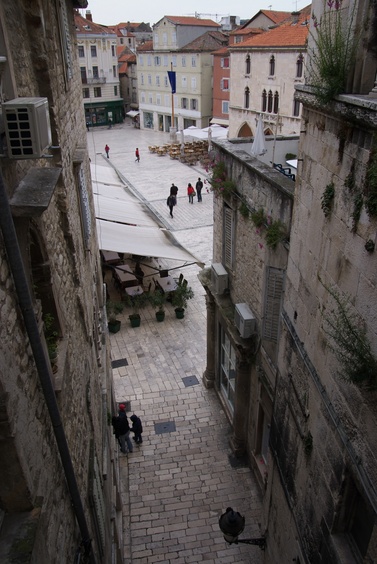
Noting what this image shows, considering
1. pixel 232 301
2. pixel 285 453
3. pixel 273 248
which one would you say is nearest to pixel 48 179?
pixel 273 248

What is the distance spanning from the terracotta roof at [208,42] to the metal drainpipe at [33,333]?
145 ft

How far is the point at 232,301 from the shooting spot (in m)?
9.98

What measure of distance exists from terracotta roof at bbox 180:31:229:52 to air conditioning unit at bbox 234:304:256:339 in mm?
39671

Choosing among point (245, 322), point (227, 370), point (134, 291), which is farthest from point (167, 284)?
point (245, 322)

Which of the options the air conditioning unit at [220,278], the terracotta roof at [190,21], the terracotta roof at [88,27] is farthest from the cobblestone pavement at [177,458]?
the terracotta roof at [88,27]

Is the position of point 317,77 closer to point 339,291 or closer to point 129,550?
point 339,291

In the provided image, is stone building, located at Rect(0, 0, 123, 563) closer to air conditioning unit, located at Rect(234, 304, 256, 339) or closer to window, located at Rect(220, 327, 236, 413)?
air conditioning unit, located at Rect(234, 304, 256, 339)

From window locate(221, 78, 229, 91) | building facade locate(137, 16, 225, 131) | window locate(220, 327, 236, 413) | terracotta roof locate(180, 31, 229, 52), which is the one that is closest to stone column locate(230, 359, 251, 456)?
window locate(220, 327, 236, 413)

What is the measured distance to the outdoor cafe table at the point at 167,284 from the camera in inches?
640

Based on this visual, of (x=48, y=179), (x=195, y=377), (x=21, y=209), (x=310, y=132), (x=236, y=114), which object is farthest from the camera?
(x=236, y=114)

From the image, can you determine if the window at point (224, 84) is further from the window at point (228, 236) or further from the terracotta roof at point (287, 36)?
the window at point (228, 236)

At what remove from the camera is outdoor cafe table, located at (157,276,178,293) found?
16250 mm

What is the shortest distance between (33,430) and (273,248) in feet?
15.7

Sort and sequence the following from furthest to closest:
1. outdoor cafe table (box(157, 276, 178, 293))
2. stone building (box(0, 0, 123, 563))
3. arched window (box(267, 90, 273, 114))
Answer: arched window (box(267, 90, 273, 114)) → outdoor cafe table (box(157, 276, 178, 293)) → stone building (box(0, 0, 123, 563))
